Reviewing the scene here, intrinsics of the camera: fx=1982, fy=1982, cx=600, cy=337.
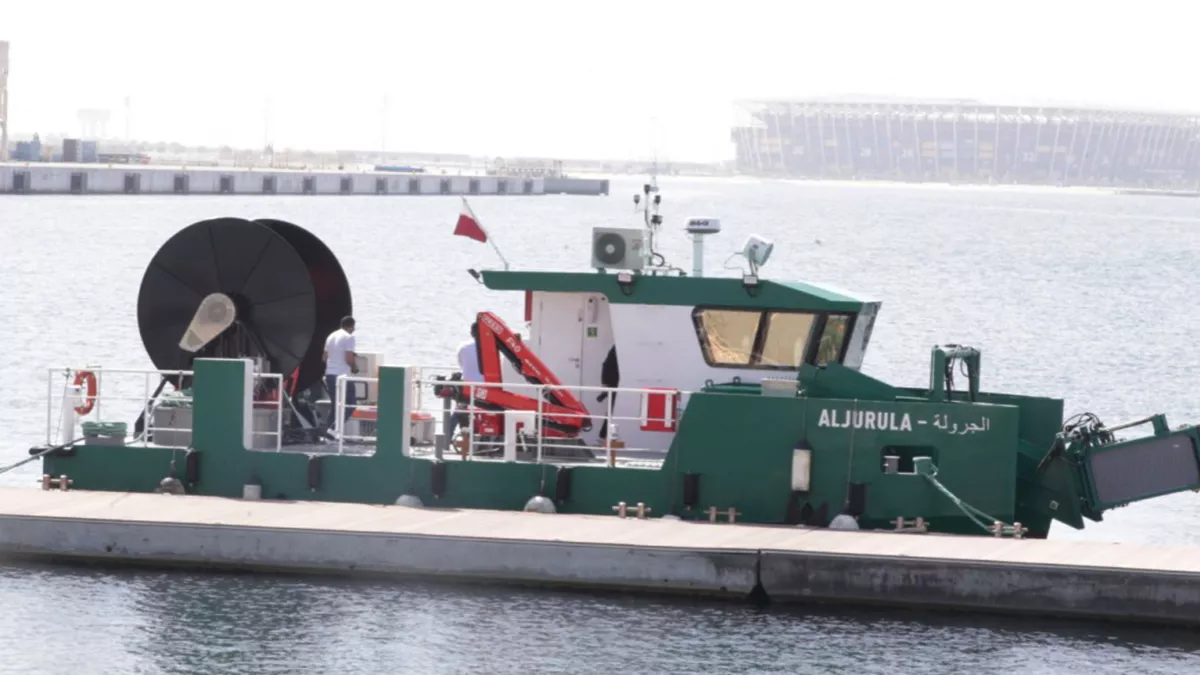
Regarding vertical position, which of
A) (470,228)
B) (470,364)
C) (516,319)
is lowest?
(470,364)

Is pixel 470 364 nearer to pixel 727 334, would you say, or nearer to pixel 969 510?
pixel 727 334

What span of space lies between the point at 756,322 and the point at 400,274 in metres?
71.3

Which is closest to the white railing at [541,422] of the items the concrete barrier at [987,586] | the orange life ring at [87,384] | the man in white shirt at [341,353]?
the man in white shirt at [341,353]

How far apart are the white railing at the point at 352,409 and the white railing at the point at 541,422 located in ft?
2.75

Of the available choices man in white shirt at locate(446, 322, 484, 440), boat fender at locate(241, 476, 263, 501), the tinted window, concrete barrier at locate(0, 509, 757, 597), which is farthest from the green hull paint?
concrete barrier at locate(0, 509, 757, 597)

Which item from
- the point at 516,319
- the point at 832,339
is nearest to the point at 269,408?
the point at 832,339

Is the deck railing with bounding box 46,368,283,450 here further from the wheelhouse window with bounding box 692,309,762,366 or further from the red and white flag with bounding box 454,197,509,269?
the wheelhouse window with bounding box 692,309,762,366

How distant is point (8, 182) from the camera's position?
17262cm

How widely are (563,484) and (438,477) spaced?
4.60ft

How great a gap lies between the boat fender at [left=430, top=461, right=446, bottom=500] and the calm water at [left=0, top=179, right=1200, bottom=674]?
1.30 meters

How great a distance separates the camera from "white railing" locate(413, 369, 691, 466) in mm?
21719

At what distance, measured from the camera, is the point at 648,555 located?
65.5 feet

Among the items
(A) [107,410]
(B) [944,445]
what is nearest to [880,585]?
(B) [944,445]

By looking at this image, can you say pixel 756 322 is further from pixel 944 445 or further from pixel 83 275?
pixel 83 275
